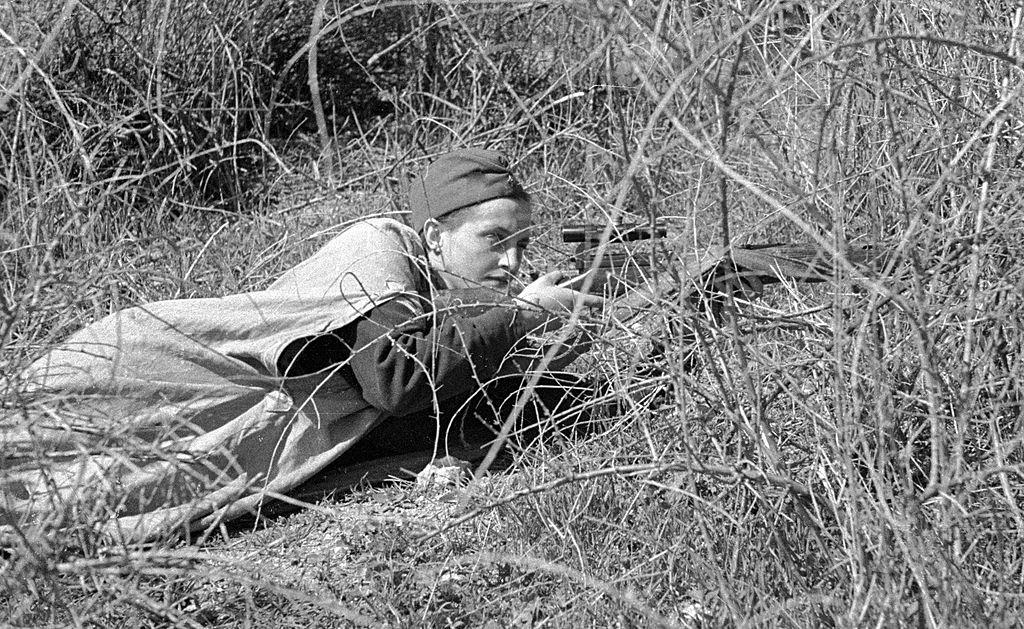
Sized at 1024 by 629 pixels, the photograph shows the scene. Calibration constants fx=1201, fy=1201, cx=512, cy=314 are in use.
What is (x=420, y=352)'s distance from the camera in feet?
9.17

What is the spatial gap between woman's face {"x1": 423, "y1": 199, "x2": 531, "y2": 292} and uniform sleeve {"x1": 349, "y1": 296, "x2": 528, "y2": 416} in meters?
0.18

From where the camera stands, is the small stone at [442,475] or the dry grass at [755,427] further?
the small stone at [442,475]

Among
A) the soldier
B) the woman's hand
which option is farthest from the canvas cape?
the woman's hand

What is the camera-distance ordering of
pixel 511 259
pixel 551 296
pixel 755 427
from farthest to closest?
pixel 511 259 → pixel 551 296 → pixel 755 427

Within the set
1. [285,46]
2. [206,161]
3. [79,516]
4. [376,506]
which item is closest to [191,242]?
[206,161]

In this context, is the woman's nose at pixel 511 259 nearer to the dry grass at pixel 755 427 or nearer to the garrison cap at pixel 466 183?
the garrison cap at pixel 466 183

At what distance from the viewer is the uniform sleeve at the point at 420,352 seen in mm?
2787

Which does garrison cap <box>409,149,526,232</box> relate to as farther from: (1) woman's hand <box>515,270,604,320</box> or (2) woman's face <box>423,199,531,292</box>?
(1) woman's hand <box>515,270,604,320</box>

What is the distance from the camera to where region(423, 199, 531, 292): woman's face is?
9.85ft

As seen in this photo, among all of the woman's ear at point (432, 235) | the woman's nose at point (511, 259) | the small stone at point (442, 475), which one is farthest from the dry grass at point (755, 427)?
the woman's ear at point (432, 235)

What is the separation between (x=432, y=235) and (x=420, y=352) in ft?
1.37

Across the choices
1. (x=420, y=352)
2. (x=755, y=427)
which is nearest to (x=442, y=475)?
(x=420, y=352)

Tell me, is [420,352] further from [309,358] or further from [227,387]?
[227,387]

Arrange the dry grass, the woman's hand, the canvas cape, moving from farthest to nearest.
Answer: the woman's hand
the canvas cape
the dry grass
